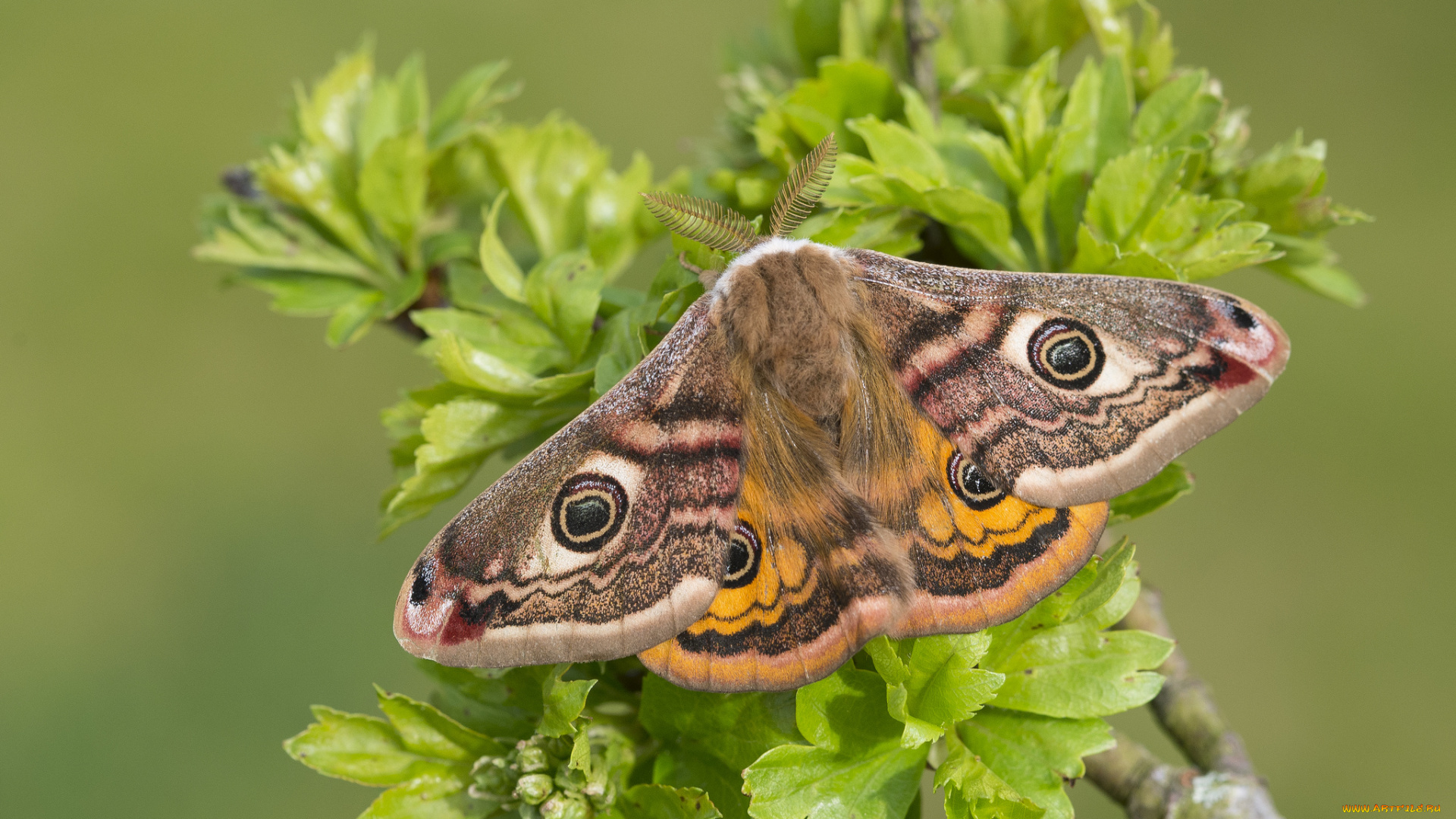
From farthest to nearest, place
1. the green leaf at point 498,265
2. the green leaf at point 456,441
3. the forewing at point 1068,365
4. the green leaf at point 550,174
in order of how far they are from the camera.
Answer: the green leaf at point 550,174
the green leaf at point 498,265
the green leaf at point 456,441
the forewing at point 1068,365

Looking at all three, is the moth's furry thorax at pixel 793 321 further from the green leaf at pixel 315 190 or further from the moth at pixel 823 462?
the green leaf at pixel 315 190

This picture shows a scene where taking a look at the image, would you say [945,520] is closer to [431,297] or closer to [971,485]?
[971,485]

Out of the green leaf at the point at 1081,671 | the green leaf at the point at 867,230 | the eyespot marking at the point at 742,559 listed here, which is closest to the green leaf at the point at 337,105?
the green leaf at the point at 867,230

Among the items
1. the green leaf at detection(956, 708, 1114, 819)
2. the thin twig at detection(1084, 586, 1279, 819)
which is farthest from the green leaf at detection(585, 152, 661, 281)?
the thin twig at detection(1084, 586, 1279, 819)

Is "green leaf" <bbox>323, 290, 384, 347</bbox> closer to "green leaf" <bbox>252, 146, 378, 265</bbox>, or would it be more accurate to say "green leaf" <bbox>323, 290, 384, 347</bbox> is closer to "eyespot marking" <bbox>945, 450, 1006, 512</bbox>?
"green leaf" <bbox>252, 146, 378, 265</bbox>

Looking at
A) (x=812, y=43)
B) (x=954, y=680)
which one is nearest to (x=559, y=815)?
(x=954, y=680)
